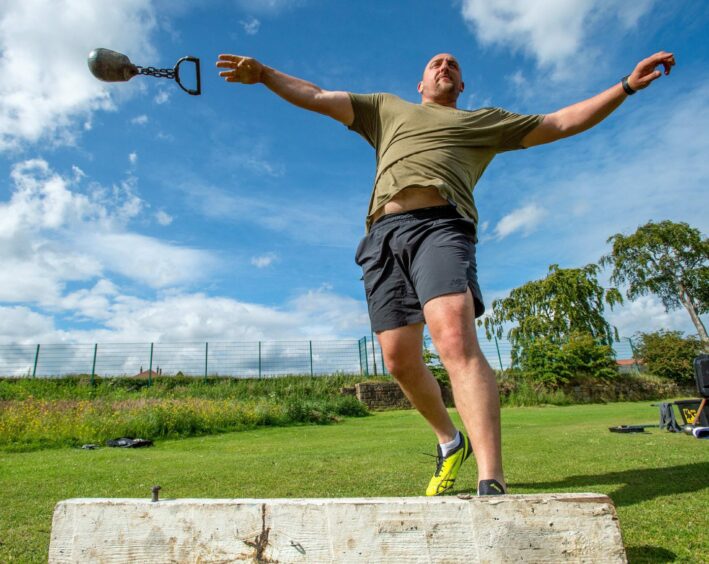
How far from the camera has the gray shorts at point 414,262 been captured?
6.69 feet

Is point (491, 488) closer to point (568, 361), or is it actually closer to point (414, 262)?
point (414, 262)

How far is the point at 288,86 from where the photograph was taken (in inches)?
100

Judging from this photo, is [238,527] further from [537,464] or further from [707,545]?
[537,464]

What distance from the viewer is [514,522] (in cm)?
103

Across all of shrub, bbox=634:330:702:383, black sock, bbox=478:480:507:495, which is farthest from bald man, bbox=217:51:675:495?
shrub, bbox=634:330:702:383

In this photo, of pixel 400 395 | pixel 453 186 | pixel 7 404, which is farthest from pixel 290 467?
pixel 400 395

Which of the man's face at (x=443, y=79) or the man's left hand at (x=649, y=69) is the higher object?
the man's face at (x=443, y=79)

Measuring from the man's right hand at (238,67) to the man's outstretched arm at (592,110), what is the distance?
1513 millimetres

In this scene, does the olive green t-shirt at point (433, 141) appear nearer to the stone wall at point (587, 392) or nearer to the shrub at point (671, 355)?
the stone wall at point (587, 392)

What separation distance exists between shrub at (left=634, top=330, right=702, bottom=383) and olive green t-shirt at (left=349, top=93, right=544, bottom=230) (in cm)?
2639

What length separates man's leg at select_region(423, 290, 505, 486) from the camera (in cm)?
177

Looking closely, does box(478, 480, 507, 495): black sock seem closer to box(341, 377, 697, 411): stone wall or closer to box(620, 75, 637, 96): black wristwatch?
box(620, 75, 637, 96): black wristwatch

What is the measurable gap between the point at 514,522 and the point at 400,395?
16.4 metres

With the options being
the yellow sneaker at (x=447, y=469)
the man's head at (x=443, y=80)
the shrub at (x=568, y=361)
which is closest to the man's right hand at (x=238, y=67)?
the man's head at (x=443, y=80)
